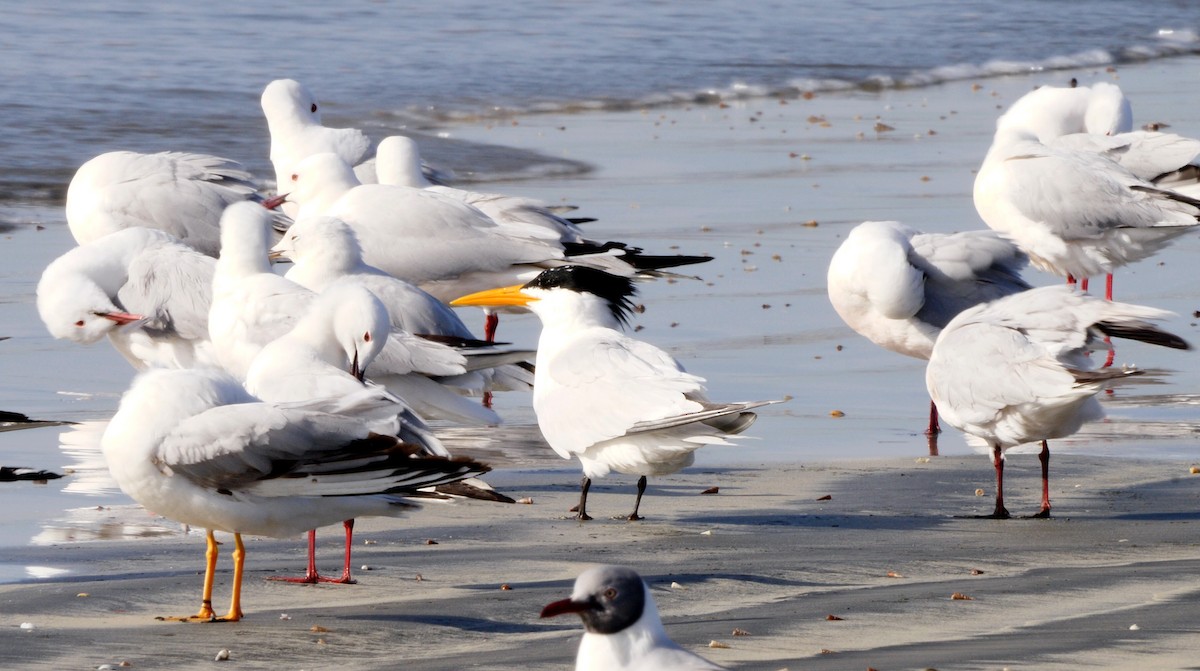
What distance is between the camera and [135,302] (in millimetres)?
8539

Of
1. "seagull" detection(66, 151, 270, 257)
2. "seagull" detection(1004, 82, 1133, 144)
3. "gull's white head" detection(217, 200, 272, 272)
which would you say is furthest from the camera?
"seagull" detection(1004, 82, 1133, 144)

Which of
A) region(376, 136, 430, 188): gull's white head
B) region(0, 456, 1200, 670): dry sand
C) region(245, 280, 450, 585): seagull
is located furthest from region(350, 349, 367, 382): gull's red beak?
region(376, 136, 430, 188): gull's white head

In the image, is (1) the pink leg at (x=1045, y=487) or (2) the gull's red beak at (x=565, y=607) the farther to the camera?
(1) the pink leg at (x=1045, y=487)

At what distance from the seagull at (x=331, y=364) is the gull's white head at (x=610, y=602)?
177 centimetres

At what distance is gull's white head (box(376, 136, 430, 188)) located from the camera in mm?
11352

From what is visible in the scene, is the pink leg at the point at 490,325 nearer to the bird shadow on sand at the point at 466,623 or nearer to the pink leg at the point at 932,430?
the pink leg at the point at 932,430

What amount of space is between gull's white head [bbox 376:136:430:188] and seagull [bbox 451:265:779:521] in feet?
12.4

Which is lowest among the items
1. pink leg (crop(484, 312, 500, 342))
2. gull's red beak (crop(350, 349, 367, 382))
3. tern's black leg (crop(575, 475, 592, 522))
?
pink leg (crop(484, 312, 500, 342))

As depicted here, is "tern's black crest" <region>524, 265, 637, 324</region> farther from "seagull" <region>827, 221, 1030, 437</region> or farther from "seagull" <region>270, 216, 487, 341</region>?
"seagull" <region>827, 221, 1030, 437</region>

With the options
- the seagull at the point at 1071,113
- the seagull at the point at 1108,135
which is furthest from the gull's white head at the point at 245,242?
the seagull at the point at 1071,113

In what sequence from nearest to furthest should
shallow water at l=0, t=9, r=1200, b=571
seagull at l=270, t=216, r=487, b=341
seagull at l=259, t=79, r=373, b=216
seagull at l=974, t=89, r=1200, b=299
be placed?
shallow water at l=0, t=9, r=1200, b=571, seagull at l=270, t=216, r=487, b=341, seagull at l=974, t=89, r=1200, b=299, seagull at l=259, t=79, r=373, b=216

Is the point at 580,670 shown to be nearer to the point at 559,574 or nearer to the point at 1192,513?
the point at 559,574

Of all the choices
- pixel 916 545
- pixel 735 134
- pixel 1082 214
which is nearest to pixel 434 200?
pixel 1082 214

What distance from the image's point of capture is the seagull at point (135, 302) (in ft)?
27.7
